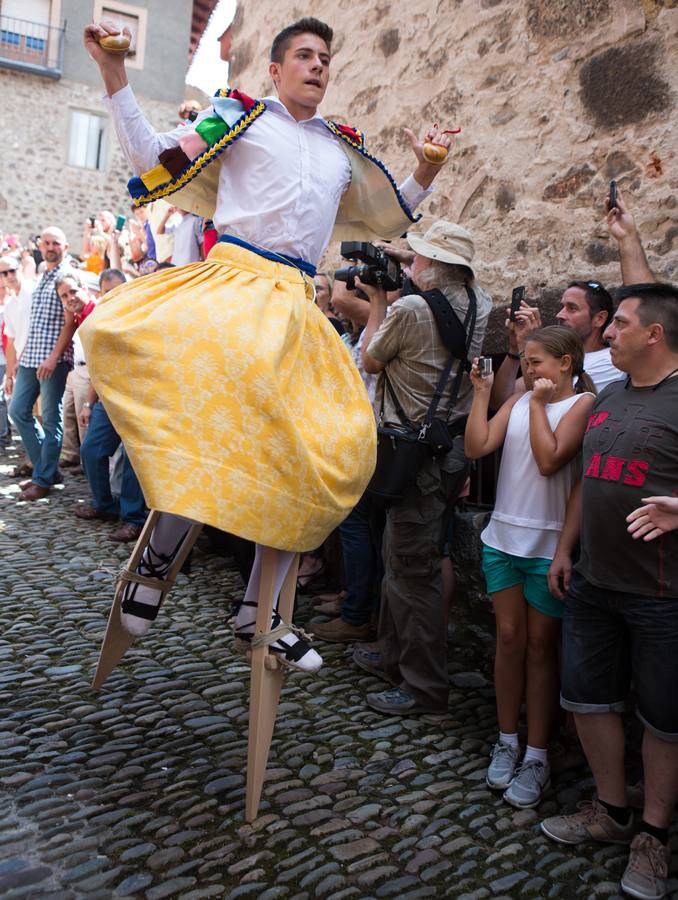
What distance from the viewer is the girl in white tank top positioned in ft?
8.75

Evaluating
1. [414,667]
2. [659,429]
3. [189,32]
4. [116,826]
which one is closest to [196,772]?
[116,826]

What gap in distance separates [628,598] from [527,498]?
0.59m

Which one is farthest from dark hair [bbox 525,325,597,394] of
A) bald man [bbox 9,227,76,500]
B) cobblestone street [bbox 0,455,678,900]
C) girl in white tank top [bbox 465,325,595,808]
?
bald man [bbox 9,227,76,500]

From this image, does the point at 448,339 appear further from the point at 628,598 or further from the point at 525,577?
the point at 628,598

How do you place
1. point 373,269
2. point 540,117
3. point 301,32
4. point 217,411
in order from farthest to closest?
point 540,117 → point 373,269 → point 301,32 → point 217,411

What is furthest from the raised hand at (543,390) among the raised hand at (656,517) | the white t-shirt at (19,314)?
the white t-shirt at (19,314)

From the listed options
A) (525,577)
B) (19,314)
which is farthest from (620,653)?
(19,314)

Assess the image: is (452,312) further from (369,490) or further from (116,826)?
(116,826)

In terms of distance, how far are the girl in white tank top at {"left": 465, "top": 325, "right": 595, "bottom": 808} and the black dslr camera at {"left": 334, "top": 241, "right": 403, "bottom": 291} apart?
0.82m

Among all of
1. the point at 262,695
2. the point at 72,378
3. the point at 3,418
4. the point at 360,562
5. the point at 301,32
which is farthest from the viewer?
the point at 3,418

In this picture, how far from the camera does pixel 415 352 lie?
3168 mm

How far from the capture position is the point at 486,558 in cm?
280

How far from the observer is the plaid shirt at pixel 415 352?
3137 mm

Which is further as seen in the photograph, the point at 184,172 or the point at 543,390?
the point at 543,390
